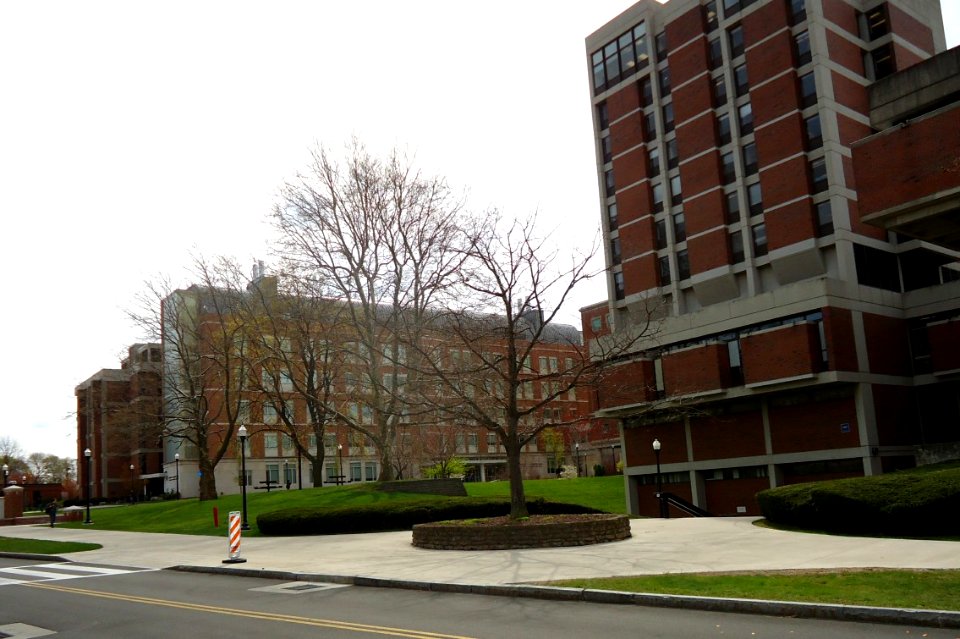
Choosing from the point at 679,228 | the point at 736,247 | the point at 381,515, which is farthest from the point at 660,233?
the point at 381,515

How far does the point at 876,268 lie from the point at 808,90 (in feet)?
32.1

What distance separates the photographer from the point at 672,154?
164 feet

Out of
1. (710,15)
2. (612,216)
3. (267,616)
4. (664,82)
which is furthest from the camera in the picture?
(612,216)

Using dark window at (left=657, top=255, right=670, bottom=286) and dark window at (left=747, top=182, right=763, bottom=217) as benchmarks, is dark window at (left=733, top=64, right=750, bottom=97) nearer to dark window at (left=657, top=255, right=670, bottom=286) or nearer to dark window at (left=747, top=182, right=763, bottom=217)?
dark window at (left=747, top=182, right=763, bottom=217)

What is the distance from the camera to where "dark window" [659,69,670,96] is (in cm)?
5028

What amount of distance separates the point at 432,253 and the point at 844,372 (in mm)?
19596

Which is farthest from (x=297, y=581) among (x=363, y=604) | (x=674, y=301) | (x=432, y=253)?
(x=674, y=301)

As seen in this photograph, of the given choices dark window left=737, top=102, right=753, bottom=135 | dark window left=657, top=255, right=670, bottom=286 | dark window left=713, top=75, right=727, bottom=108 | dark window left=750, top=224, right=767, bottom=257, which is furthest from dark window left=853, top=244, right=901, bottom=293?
dark window left=713, top=75, right=727, bottom=108

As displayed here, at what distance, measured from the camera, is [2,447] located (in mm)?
132875

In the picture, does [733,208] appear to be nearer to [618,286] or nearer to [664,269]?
[664,269]

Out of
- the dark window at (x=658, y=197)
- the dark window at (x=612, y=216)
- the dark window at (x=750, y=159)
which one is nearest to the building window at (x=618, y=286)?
the dark window at (x=612, y=216)

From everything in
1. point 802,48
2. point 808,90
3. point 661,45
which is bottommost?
point 808,90

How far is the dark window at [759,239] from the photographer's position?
44188 millimetres

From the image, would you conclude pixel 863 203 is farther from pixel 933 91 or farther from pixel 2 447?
pixel 2 447
